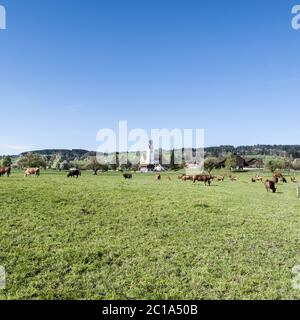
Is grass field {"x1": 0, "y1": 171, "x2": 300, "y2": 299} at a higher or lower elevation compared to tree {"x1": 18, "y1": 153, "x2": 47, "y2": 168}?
lower

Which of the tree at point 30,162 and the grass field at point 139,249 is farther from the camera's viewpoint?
the tree at point 30,162

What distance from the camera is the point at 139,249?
15188mm

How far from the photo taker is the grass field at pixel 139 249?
11672mm

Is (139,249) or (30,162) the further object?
(30,162)

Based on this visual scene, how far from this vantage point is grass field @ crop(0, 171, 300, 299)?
1167cm

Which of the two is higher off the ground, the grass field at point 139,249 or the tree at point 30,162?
the tree at point 30,162

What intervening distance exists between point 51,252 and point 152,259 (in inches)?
160

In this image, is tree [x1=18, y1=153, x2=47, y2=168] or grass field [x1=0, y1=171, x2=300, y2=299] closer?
grass field [x1=0, y1=171, x2=300, y2=299]

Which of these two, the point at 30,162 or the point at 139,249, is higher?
the point at 30,162

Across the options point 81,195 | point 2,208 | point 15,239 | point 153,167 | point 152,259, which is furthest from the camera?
point 153,167

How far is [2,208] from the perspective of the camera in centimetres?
1969
